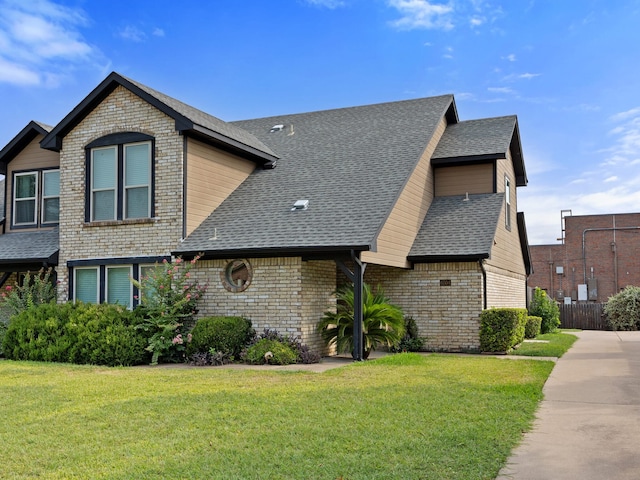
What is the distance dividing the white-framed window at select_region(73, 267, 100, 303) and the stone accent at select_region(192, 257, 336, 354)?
10.1ft

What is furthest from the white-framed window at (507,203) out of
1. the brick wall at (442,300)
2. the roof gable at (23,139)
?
the roof gable at (23,139)

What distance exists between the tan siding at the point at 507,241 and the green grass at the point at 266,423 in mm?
7580

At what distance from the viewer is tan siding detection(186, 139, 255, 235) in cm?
1631

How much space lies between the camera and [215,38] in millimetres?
16656

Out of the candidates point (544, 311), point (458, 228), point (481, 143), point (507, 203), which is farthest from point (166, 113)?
point (544, 311)

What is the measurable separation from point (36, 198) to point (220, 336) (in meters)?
8.53

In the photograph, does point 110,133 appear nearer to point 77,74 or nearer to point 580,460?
point 77,74

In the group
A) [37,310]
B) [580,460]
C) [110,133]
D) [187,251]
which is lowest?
[580,460]

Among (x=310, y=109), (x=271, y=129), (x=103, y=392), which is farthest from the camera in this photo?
(x=310, y=109)

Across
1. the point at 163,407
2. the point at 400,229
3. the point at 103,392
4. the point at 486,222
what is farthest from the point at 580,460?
the point at 486,222

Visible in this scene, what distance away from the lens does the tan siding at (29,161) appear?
19016mm

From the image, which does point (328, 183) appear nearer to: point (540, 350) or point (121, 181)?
point (121, 181)

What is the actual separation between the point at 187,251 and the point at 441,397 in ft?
27.0

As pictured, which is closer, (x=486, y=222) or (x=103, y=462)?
(x=103, y=462)
